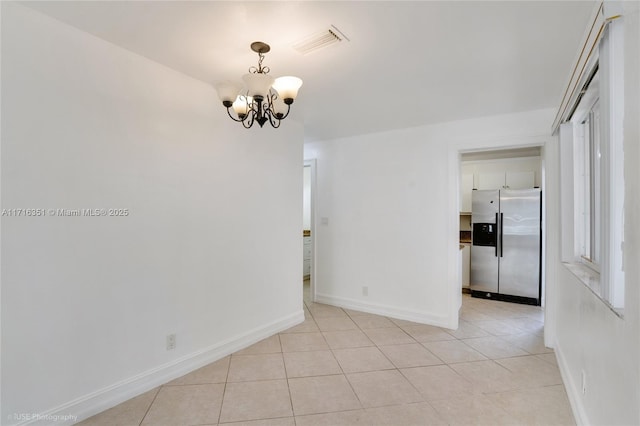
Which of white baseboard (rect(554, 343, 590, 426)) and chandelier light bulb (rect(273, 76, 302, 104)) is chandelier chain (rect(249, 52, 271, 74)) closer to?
chandelier light bulb (rect(273, 76, 302, 104))

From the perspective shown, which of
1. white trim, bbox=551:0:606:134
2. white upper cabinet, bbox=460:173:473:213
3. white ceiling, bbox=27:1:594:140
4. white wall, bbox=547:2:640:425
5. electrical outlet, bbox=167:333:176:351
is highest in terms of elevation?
white ceiling, bbox=27:1:594:140

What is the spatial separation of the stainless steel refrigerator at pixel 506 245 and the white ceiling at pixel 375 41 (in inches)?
82.0

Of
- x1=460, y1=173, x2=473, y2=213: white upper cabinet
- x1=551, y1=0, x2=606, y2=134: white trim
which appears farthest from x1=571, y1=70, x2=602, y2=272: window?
x1=460, y1=173, x2=473, y2=213: white upper cabinet

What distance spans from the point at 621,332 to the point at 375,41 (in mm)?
1912

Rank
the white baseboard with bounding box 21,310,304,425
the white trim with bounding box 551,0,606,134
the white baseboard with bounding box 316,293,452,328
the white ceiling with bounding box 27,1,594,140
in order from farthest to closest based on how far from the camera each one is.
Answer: the white baseboard with bounding box 316,293,452,328 → the white baseboard with bounding box 21,310,304,425 → the white ceiling with bounding box 27,1,594,140 → the white trim with bounding box 551,0,606,134

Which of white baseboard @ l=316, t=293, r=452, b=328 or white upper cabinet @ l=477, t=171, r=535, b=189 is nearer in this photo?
white baseboard @ l=316, t=293, r=452, b=328

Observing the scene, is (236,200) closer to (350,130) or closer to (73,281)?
(73,281)

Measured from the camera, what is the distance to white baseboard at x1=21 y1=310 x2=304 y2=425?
1824 millimetres

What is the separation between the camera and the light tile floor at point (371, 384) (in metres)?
1.99

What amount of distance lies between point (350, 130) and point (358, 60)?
180 centimetres

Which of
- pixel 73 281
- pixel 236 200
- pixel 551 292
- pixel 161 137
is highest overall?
pixel 161 137

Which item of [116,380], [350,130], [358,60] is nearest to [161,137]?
[358,60]

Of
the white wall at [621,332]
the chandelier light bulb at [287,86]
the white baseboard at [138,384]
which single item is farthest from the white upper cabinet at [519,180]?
the chandelier light bulb at [287,86]

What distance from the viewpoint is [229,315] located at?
2.87 metres
